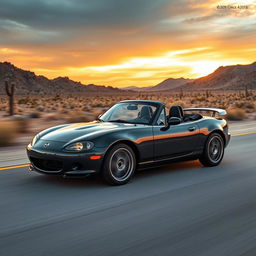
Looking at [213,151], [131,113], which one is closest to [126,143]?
[131,113]

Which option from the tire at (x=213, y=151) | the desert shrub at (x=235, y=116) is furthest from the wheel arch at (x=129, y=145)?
the desert shrub at (x=235, y=116)

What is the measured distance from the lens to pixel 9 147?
12852 mm

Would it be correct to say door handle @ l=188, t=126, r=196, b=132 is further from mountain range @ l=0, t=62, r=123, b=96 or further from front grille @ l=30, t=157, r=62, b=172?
mountain range @ l=0, t=62, r=123, b=96

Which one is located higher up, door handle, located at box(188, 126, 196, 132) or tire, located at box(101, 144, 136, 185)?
door handle, located at box(188, 126, 196, 132)

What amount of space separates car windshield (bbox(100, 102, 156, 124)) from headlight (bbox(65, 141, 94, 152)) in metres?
1.41

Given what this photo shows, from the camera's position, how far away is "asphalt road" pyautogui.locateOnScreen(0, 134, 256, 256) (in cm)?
461

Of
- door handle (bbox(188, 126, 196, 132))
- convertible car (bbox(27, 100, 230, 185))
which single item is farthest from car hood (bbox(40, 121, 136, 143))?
door handle (bbox(188, 126, 196, 132))

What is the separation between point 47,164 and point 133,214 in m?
2.09

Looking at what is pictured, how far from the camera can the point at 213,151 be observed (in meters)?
9.33

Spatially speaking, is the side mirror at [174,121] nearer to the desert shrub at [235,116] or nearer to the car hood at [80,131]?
the car hood at [80,131]

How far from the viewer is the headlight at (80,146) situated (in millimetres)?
7102

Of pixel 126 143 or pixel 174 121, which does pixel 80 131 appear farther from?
pixel 174 121

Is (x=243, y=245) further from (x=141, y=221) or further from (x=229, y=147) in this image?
(x=229, y=147)

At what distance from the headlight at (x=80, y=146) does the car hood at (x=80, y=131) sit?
110mm
